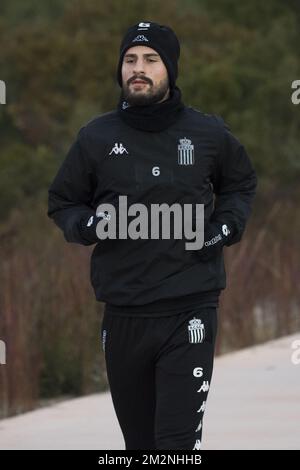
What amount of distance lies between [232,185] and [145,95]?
1.44 ft

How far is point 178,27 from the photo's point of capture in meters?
26.9

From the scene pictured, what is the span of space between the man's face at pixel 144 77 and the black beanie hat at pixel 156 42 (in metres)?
0.01

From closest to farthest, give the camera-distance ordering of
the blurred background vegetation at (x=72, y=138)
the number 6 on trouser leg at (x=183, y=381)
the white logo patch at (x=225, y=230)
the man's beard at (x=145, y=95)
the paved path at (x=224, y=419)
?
the number 6 on trouser leg at (x=183, y=381)
the man's beard at (x=145, y=95)
the white logo patch at (x=225, y=230)
the paved path at (x=224, y=419)
the blurred background vegetation at (x=72, y=138)

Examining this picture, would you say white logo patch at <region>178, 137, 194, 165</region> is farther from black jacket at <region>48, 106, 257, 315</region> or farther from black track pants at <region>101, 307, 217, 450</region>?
black track pants at <region>101, 307, 217, 450</region>

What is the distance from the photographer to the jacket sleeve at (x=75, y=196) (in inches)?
209

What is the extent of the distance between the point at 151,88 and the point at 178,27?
71.7 ft

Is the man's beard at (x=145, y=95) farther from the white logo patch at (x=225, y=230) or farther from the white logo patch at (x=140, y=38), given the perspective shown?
the white logo patch at (x=225, y=230)

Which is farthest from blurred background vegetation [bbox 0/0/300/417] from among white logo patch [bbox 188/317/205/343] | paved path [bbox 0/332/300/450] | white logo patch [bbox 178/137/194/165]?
white logo patch [bbox 178/137/194/165]

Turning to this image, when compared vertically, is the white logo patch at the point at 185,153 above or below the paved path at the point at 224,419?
above

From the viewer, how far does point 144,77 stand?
207 inches

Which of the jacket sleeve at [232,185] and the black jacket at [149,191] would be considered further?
the jacket sleeve at [232,185]

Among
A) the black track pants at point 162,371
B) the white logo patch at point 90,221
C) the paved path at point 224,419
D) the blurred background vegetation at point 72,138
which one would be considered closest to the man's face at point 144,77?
the white logo patch at point 90,221

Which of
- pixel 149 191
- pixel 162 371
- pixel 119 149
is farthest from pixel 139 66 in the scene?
pixel 162 371
